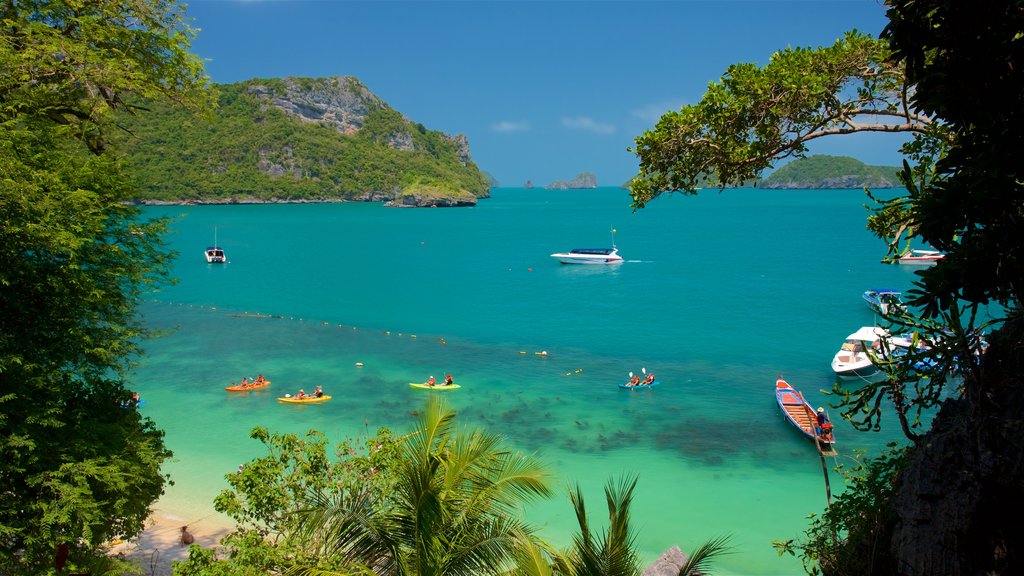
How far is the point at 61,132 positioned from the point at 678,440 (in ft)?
61.1

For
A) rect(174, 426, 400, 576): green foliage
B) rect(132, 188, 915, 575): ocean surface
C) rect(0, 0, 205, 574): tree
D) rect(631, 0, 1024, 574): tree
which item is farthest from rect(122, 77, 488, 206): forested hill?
rect(631, 0, 1024, 574): tree

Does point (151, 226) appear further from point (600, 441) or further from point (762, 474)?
point (762, 474)

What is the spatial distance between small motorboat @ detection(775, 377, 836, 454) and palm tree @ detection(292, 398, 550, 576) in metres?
14.8

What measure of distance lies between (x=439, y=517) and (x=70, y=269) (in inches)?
250

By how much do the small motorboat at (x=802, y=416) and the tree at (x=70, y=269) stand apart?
56.4ft

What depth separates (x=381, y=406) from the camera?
24.9m

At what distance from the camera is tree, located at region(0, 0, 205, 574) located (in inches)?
320

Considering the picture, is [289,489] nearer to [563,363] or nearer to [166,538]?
[166,538]

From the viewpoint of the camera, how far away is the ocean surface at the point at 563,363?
59.4 ft

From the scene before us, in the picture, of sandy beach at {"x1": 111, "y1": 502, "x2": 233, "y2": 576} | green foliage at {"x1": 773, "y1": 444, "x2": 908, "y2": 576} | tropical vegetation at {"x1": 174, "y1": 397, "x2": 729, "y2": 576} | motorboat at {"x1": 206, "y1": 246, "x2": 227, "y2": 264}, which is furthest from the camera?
motorboat at {"x1": 206, "y1": 246, "x2": 227, "y2": 264}

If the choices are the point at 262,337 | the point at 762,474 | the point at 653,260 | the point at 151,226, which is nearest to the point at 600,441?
the point at 762,474

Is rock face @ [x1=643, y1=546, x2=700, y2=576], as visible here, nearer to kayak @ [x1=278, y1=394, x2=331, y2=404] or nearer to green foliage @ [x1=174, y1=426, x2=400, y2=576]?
green foliage @ [x1=174, y1=426, x2=400, y2=576]

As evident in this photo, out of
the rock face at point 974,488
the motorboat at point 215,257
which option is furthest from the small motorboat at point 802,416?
the motorboat at point 215,257

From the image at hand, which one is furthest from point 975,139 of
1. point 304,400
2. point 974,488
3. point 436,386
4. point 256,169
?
point 256,169
